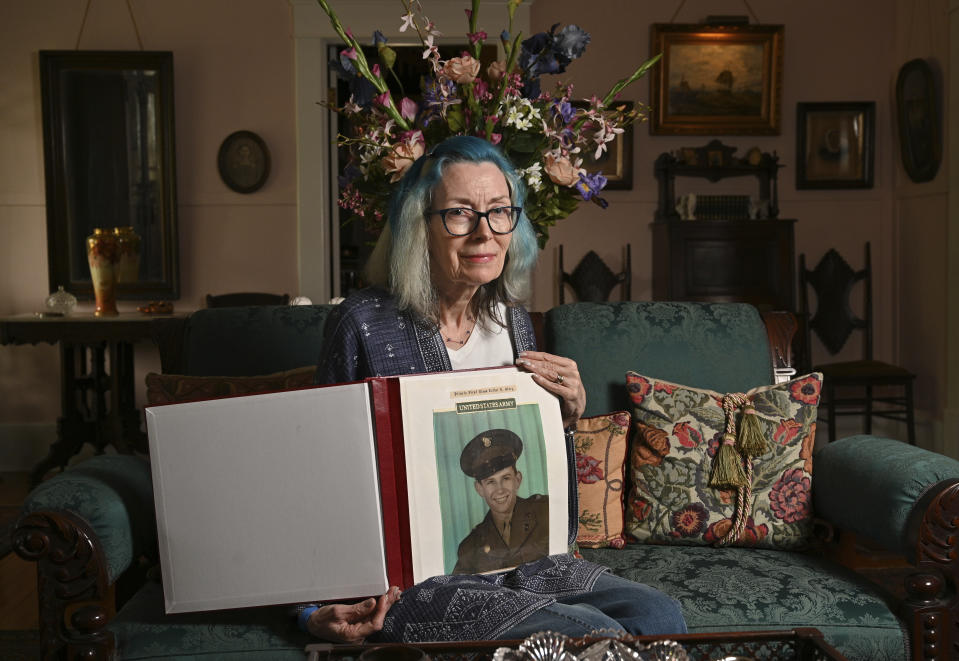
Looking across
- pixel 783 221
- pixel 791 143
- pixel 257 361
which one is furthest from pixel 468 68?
pixel 791 143

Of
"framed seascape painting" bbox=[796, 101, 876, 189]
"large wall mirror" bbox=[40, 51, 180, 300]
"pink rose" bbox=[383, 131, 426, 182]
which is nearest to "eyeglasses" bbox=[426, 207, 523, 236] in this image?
"pink rose" bbox=[383, 131, 426, 182]

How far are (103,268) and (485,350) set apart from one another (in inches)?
153

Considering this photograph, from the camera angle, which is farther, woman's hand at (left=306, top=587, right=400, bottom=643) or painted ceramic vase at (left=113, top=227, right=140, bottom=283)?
painted ceramic vase at (left=113, top=227, right=140, bottom=283)

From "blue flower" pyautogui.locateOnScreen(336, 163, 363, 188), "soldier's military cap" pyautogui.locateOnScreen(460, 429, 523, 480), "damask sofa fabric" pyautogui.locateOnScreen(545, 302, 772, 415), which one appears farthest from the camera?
"damask sofa fabric" pyautogui.locateOnScreen(545, 302, 772, 415)

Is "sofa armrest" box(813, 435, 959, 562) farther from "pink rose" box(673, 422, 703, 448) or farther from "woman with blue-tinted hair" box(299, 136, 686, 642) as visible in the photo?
"woman with blue-tinted hair" box(299, 136, 686, 642)

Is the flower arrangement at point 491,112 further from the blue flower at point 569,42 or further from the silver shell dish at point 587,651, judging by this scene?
the silver shell dish at point 587,651

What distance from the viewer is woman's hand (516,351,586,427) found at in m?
1.70

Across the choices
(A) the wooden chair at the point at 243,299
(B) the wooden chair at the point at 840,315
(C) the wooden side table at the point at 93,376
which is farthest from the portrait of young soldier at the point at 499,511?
(B) the wooden chair at the point at 840,315

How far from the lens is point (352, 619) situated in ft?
5.19

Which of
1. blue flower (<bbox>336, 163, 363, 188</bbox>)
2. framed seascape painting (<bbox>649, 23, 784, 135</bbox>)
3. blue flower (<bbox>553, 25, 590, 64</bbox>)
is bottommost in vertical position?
blue flower (<bbox>336, 163, 363, 188</bbox>)

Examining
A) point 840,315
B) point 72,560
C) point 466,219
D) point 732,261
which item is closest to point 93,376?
point 72,560

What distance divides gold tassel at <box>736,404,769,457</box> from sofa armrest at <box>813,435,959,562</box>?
A: 19cm

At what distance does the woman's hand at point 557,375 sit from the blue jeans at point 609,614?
36cm

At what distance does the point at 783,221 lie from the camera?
17.6 feet
